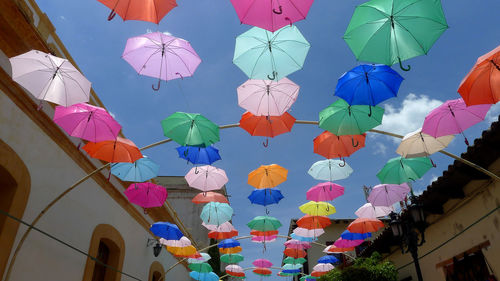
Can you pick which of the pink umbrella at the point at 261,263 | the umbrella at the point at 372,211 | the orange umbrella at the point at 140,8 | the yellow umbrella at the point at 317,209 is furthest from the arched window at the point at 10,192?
the pink umbrella at the point at 261,263

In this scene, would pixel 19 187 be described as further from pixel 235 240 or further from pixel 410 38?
pixel 235 240

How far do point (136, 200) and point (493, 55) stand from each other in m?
9.45

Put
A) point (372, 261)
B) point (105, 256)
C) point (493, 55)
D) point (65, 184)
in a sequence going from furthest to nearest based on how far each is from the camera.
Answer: point (372, 261) → point (105, 256) → point (65, 184) → point (493, 55)

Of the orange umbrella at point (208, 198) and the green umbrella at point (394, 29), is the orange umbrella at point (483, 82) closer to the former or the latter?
the green umbrella at point (394, 29)

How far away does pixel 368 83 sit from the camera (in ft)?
21.1

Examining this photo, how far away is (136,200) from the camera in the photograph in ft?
34.1

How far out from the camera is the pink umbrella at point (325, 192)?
454 inches

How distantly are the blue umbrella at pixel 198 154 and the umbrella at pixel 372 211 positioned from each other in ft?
21.0

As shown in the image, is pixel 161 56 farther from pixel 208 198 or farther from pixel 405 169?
pixel 405 169

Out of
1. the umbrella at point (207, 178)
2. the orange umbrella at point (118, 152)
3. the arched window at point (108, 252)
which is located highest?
the umbrella at point (207, 178)

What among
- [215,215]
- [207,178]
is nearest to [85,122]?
[207,178]

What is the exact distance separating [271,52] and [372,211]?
8431 mm

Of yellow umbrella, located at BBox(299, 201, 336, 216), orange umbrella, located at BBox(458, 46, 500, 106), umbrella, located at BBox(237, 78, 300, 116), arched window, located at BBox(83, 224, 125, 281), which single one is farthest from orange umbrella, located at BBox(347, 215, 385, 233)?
arched window, located at BBox(83, 224, 125, 281)

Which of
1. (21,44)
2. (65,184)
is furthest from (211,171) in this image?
(21,44)
